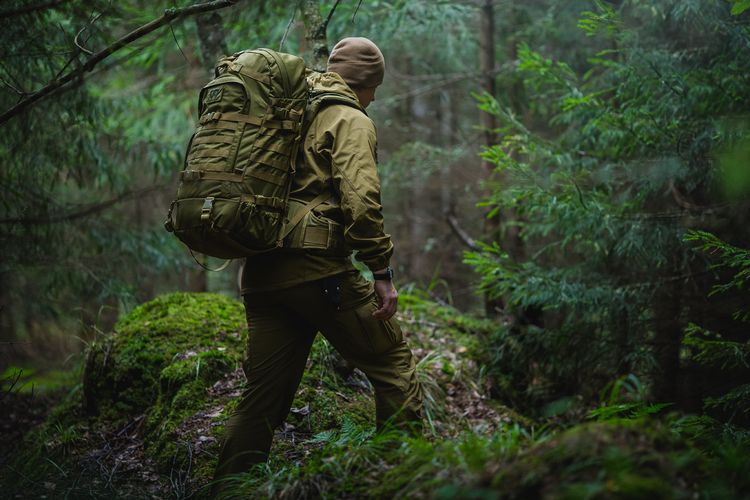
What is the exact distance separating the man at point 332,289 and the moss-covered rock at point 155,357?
168 cm

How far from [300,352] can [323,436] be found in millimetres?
702

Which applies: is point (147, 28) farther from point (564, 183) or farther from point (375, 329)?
point (564, 183)

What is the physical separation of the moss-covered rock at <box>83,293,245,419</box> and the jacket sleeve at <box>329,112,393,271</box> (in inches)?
99.5

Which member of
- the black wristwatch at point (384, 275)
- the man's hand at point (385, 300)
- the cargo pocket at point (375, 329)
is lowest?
the cargo pocket at point (375, 329)

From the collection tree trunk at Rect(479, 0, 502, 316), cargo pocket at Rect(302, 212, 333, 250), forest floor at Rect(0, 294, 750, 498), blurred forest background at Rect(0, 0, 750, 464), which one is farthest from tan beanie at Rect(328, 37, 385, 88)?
tree trunk at Rect(479, 0, 502, 316)

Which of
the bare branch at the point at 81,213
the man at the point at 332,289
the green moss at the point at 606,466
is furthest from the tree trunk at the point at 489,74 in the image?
the green moss at the point at 606,466

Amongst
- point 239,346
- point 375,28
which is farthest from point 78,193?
point 239,346

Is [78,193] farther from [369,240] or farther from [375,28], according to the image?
[369,240]

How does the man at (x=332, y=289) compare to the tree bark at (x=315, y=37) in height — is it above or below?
below

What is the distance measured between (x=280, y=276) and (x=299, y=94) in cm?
108

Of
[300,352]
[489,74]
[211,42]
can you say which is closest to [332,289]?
[300,352]

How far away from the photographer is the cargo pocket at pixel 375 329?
11.8 feet

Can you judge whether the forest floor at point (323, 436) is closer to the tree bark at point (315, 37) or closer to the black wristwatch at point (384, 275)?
the black wristwatch at point (384, 275)

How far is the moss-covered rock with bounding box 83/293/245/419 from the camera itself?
539 centimetres
